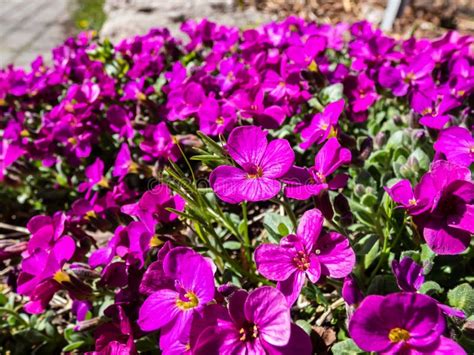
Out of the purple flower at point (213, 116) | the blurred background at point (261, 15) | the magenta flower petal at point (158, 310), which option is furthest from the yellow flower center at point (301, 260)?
the blurred background at point (261, 15)

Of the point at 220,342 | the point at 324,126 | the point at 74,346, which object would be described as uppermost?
the point at 324,126

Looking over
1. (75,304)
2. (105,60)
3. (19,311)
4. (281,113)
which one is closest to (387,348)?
(281,113)

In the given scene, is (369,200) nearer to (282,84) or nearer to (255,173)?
(255,173)

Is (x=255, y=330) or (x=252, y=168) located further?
(x=252, y=168)

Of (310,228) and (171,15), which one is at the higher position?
(310,228)

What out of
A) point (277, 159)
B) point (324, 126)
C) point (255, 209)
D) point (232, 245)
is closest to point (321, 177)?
point (277, 159)

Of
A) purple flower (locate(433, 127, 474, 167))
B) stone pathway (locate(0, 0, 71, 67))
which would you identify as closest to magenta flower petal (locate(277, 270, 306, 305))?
purple flower (locate(433, 127, 474, 167))

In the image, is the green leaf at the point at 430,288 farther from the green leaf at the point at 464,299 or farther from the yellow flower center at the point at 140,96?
the yellow flower center at the point at 140,96

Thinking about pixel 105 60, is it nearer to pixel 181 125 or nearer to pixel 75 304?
pixel 181 125
